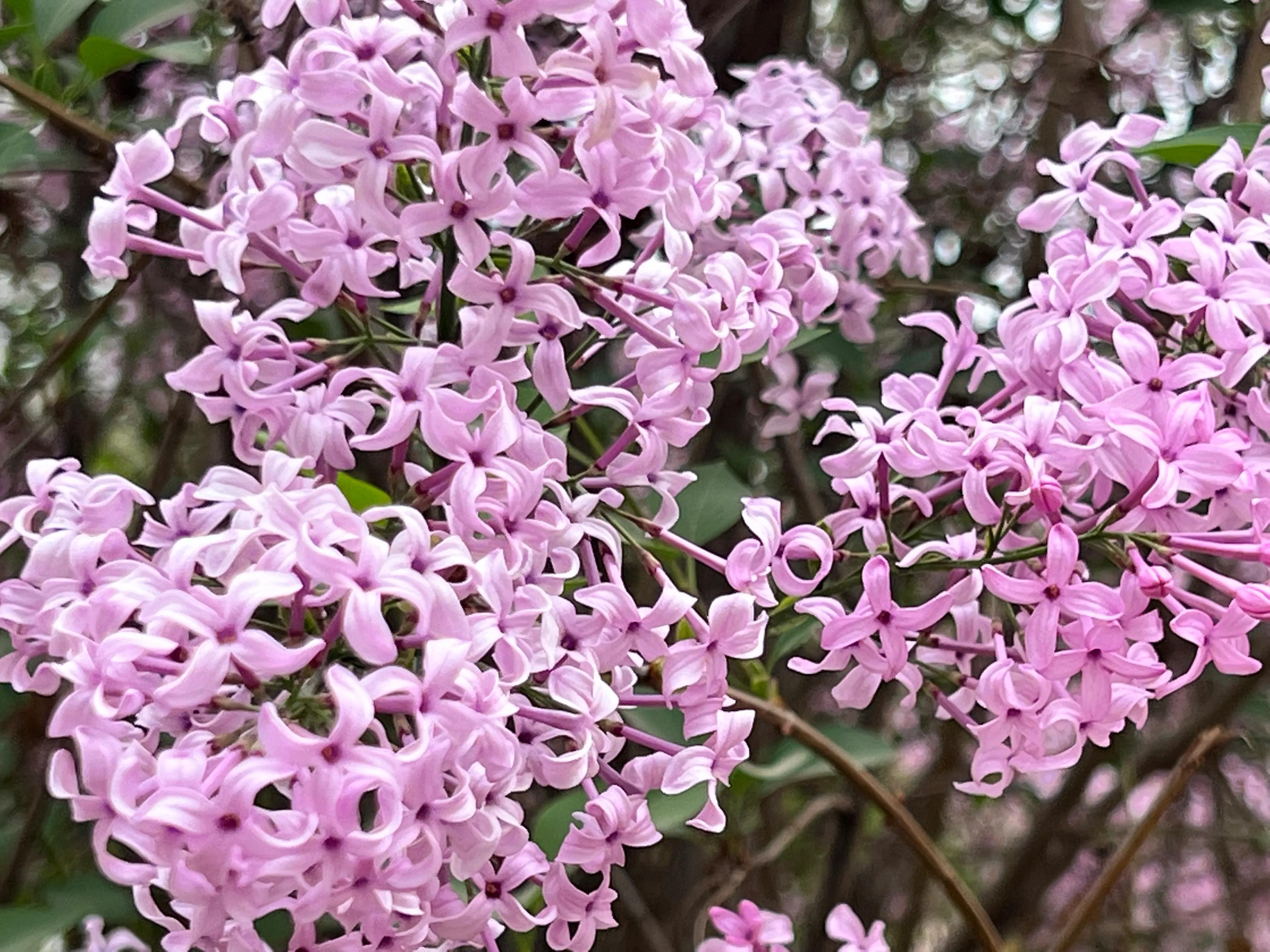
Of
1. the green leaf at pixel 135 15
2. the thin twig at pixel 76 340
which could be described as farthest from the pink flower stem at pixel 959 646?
the green leaf at pixel 135 15

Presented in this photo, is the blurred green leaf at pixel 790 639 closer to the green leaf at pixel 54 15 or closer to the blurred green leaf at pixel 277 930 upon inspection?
the blurred green leaf at pixel 277 930

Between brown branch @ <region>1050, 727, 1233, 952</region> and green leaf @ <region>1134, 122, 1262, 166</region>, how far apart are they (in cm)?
37

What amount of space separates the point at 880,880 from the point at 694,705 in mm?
1547

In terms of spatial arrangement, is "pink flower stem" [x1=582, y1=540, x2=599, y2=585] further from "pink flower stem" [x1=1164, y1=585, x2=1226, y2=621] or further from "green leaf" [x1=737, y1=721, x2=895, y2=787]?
"green leaf" [x1=737, y1=721, x2=895, y2=787]

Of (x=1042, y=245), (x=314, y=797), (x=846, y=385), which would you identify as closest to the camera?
(x=314, y=797)

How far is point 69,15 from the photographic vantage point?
841mm

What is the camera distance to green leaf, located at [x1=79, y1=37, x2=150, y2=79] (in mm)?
816

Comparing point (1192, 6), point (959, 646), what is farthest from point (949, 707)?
point (1192, 6)

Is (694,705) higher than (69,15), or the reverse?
(69,15)

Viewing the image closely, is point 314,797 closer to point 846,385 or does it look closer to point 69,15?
point 69,15

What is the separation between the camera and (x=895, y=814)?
0.86 m

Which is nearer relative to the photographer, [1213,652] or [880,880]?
[1213,652]

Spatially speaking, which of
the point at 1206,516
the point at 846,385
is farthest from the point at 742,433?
the point at 1206,516

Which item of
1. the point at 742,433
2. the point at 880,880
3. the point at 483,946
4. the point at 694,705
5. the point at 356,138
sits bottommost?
the point at 880,880
